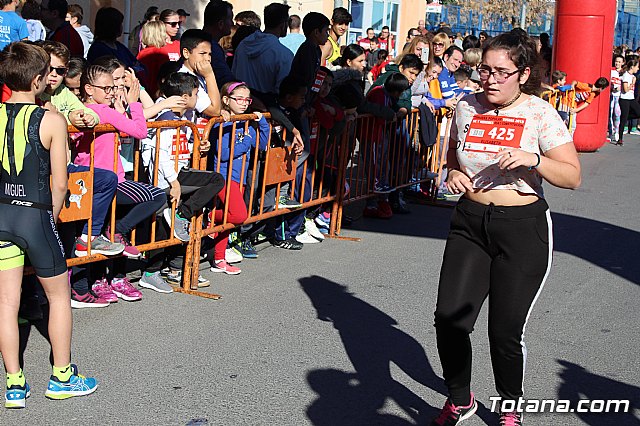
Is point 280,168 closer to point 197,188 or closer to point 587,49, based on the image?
point 197,188

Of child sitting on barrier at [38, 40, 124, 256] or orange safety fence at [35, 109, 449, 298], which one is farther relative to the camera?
orange safety fence at [35, 109, 449, 298]

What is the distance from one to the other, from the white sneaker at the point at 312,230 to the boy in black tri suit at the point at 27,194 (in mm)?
4447

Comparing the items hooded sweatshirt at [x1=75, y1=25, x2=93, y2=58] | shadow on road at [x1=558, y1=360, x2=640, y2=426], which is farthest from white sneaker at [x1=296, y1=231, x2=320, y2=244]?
hooded sweatshirt at [x1=75, y1=25, x2=93, y2=58]

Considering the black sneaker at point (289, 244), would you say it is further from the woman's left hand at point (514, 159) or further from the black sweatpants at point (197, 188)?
the woman's left hand at point (514, 159)

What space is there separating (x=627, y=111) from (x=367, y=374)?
16433 mm

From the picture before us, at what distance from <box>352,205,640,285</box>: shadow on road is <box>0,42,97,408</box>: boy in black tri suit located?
16.9 feet

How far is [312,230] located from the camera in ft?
30.1

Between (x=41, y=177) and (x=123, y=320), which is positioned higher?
(x=41, y=177)

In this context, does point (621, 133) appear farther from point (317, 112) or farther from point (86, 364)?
point (86, 364)

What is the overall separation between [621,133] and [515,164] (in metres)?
16.3

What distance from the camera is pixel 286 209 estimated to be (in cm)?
850

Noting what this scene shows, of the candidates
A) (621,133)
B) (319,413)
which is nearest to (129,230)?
(319,413)

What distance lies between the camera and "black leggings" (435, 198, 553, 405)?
177 inches

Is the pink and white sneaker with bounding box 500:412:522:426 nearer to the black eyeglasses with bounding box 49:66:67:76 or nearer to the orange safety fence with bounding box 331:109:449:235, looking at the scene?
the black eyeglasses with bounding box 49:66:67:76
